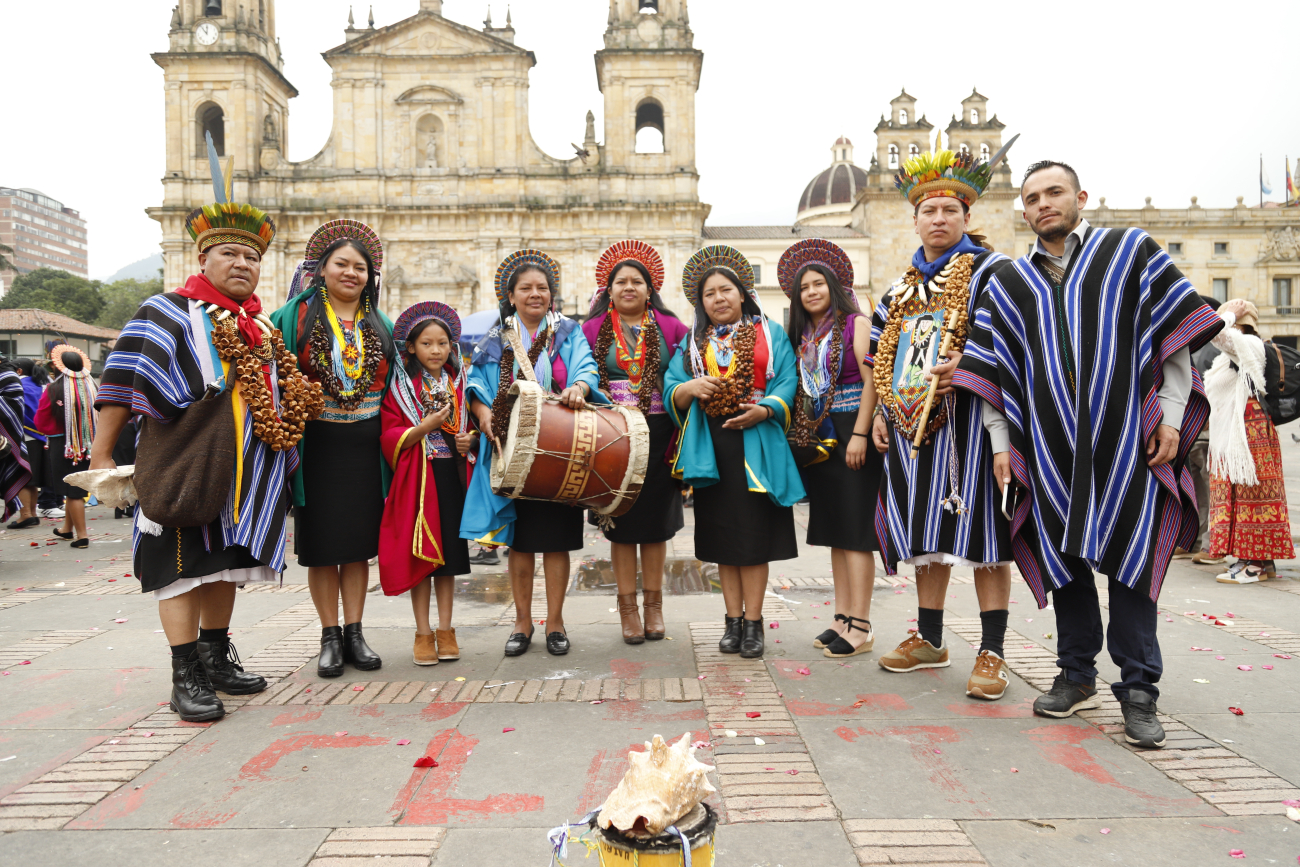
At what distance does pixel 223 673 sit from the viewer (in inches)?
145

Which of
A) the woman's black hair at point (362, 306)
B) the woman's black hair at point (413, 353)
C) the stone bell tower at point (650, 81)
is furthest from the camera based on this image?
the stone bell tower at point (650, 81)

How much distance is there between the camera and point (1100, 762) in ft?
9.38

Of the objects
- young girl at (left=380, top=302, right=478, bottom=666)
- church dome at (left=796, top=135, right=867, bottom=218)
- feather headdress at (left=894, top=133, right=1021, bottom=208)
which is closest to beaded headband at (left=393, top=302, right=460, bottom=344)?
young girl at (left=380, top=302, right=478, bottom=666)

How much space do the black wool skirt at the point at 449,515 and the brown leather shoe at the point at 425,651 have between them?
0.32 m

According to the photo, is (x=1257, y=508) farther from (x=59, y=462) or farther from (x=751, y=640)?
(x=59, y=462)

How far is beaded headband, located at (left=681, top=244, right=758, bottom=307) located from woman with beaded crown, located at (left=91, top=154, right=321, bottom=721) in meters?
1.98

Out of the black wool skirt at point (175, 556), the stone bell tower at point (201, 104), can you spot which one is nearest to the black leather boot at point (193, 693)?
the black wool skirt at point (175, 556)

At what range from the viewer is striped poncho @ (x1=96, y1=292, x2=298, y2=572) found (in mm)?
3338

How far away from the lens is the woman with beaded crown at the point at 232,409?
11.1 feet

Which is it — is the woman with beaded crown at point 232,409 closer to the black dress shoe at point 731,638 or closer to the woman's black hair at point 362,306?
the woman's black hair at point 362,306

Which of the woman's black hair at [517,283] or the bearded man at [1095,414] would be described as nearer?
the bearded man at [1095,414]

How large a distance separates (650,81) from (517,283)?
1249 inches

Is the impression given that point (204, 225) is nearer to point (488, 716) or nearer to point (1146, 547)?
point (488, 716)

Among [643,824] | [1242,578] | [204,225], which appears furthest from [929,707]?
[1242,578]
